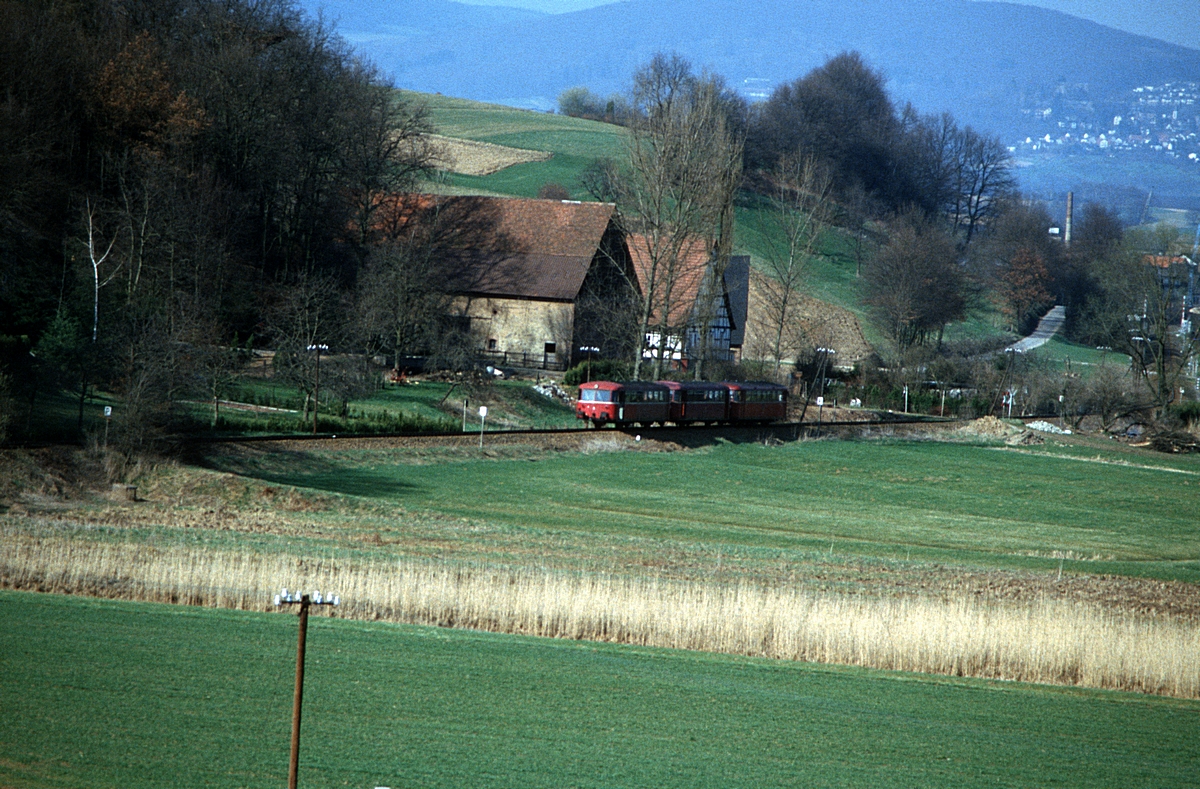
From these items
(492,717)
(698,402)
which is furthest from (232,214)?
(492,717)

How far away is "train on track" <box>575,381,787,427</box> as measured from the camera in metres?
44.8

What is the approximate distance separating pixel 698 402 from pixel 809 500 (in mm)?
13750

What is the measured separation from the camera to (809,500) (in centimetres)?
3628

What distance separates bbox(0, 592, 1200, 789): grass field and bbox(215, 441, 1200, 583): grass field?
11.1m

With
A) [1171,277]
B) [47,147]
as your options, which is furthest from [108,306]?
[1171,277]

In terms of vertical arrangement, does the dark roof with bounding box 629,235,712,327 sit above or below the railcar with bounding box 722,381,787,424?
above

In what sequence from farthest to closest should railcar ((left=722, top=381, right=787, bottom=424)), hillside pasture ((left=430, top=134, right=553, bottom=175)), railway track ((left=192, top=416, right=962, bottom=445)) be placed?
hillside pasture ((left=430, top=134, right=553, bottom=175)) → railcar ((left=722, top=381, right=787, bottom=424)) → railway track ((left=192, top=416, right=962, bottom=445))

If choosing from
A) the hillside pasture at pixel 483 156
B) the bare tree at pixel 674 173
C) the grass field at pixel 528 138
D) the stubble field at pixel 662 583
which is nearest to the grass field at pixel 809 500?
the stubble field at pixel 662 583

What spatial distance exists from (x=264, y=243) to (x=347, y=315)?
10.4 m

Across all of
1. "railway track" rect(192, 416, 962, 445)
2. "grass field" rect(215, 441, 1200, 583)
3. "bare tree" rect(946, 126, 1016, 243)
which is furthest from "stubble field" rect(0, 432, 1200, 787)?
"bare tree" rect(946, 126, 1016, 243)

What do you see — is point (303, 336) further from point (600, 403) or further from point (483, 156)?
point (483, 156)

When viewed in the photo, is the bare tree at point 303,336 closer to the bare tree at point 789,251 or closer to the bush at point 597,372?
the bush at point 597,372

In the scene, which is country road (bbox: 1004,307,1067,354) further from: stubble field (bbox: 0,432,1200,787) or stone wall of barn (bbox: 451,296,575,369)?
stubble field (bbox: 0,432,1200,787)

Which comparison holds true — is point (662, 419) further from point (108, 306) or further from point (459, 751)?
point (459, 751)
